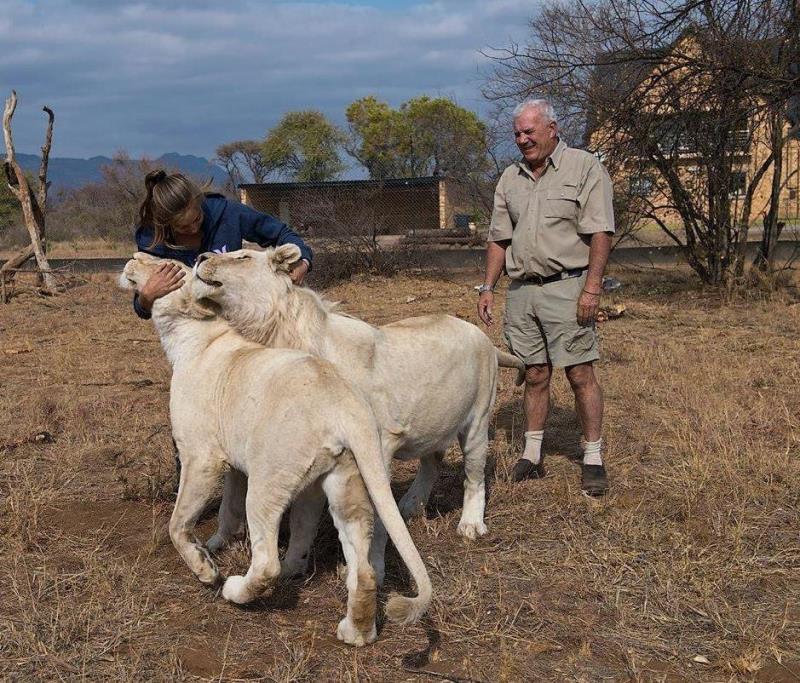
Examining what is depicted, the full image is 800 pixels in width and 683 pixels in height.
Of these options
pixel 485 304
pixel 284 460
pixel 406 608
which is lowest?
pixel 406 608

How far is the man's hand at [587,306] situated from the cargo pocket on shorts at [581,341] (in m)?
0.06

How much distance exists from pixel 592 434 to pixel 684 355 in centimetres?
454

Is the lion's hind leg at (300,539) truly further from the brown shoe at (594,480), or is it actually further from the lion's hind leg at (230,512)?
the brown shoe at (594,480)

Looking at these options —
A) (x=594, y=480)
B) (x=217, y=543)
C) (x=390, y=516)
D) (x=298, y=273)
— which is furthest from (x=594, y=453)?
(x=390, y=516)

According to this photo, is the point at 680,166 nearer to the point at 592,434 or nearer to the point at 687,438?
the point at 687,438

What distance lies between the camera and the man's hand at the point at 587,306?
570 centimetres

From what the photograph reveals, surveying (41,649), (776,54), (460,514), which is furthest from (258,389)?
(776,54)

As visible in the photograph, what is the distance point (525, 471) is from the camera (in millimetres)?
6168

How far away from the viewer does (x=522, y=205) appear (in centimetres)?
596

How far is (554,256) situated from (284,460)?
2.70 metres

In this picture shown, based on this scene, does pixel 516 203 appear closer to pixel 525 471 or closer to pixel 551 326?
pixel 551 326

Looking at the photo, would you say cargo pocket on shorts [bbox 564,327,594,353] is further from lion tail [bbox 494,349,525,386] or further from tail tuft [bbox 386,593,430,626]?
tail tuft [bbox 386,593,430,626]

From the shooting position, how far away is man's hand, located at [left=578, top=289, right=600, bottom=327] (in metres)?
5.70

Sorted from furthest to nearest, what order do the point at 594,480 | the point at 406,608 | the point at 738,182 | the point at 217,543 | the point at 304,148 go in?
the point at 304,148, the point at 738,182, the point at 594,480, the point at 217,543, the point at 406,608
